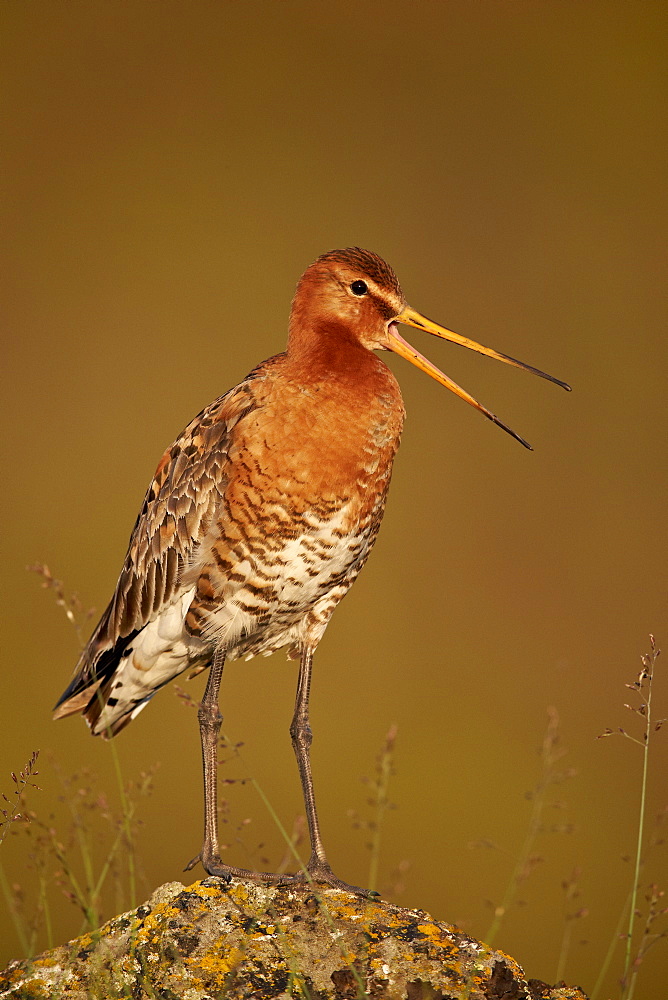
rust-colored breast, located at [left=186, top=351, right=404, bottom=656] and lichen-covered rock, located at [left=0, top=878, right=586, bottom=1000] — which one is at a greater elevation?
rust-colored breast, located at [left=186, top=351, right=404, bottom=656]

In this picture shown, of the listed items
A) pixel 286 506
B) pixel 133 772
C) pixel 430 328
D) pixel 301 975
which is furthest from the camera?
pixel 133 772

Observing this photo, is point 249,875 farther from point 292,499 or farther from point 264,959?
point 292,499

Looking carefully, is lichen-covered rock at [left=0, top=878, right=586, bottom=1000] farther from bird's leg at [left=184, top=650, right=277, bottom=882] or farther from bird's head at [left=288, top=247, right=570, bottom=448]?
bird's head at [left=288, top=247, right=570, bottom=448]

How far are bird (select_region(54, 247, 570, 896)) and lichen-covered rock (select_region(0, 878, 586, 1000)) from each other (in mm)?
452

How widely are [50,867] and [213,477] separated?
4.67ft

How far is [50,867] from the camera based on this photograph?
3.13 m

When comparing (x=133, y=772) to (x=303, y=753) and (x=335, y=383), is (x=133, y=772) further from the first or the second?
(x=335, y=383)

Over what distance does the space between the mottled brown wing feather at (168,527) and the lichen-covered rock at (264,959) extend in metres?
1.25

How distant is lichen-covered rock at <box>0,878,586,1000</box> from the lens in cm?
285

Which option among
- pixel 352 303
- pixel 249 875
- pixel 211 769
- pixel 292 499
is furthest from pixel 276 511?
pixel 249 875

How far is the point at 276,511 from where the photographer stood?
3752mm

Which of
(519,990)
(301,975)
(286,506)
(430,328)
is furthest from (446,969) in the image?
(430,328)

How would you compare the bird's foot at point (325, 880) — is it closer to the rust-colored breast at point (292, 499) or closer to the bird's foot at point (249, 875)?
the bird's foot at point (249, 875)

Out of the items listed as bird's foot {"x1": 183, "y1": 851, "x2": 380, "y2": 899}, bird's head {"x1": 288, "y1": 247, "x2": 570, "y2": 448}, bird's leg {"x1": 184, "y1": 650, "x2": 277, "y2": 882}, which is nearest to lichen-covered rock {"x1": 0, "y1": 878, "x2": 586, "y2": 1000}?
bird's foot {"x1": 183, "y1": 851, "x2": 380, "y2": 899}
